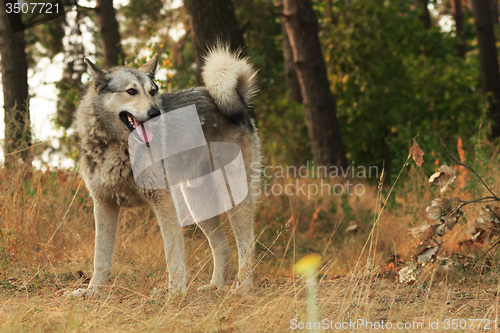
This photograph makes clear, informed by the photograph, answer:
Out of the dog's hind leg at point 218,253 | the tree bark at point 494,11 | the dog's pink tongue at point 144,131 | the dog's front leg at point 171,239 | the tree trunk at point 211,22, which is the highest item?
the tree bark at point 494,11

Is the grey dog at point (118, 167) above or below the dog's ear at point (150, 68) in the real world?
below

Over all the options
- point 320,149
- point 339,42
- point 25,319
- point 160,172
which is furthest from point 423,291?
point 339,42

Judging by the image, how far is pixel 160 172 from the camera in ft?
12.8

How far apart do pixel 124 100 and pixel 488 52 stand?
32.8 feet

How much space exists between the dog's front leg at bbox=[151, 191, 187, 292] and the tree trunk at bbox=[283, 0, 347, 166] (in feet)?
21.1

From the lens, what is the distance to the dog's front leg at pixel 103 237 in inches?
152

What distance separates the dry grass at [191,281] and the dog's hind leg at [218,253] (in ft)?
0.50

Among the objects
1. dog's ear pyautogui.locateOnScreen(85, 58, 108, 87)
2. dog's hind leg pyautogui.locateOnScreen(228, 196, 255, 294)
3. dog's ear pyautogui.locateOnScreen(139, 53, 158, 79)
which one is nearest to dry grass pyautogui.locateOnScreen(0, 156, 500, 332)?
dog's hind leg pyautogui.locateOnScreen(228, 196, 255, 294)

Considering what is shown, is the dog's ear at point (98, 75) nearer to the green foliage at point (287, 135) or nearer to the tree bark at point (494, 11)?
the green foliage at point (287, 135)

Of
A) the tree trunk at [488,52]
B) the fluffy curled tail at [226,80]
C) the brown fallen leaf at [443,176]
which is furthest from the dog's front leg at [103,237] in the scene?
the tree trunk at [488,52]

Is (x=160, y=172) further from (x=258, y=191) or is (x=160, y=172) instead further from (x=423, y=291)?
(x=423, y=291)

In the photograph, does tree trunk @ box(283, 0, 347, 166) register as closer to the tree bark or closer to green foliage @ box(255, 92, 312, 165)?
green foliage @ box(255, 92, 312, 165)

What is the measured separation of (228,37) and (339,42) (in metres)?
6.69

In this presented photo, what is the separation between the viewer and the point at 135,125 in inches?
147
